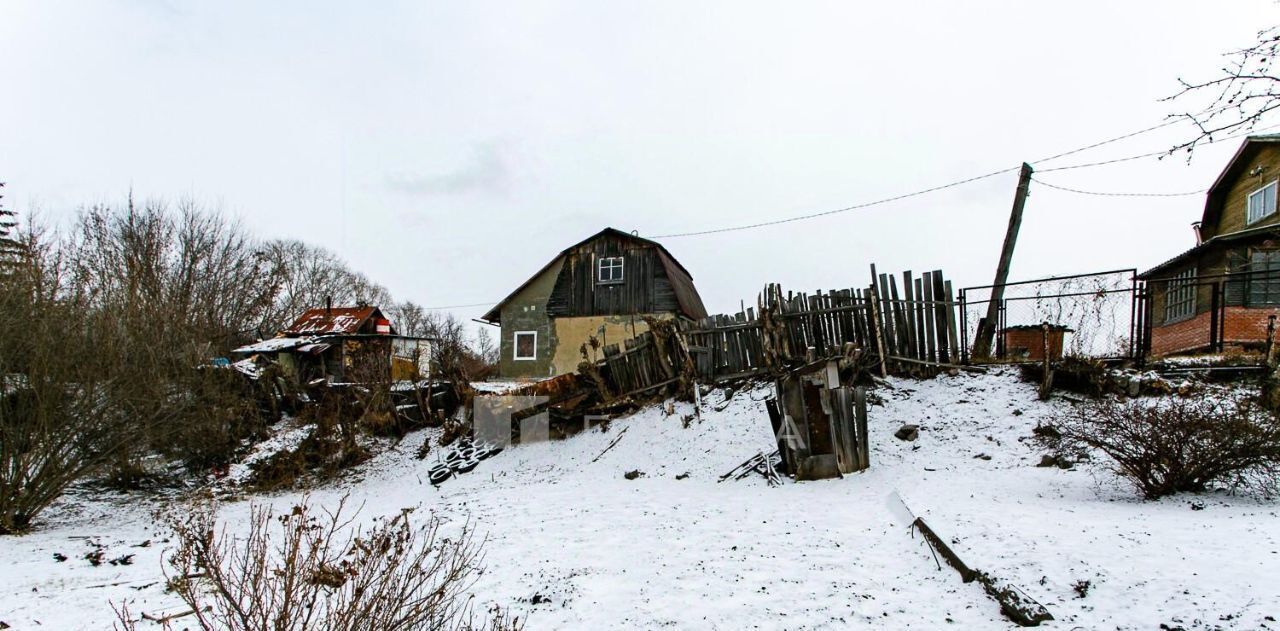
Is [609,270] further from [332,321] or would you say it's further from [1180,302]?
[1180,302]

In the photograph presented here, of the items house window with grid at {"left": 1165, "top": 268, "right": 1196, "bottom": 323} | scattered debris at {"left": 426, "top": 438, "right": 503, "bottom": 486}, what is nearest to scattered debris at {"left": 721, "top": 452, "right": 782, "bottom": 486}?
scattered debris at {"left": 426, "top": 438, "right": 503, "bottom": 486}

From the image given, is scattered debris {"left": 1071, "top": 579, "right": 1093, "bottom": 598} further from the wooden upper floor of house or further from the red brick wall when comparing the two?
the wooden upper floor of house

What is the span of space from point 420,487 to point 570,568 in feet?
22.7

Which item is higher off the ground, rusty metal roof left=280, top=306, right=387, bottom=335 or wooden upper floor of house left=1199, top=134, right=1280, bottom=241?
wooden upper floor of house left=1199, top=134, right=1280, bottom=241

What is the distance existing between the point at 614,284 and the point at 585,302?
140 centimetres

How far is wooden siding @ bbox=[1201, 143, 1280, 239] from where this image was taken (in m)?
15.5

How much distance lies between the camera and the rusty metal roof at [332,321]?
29219mm

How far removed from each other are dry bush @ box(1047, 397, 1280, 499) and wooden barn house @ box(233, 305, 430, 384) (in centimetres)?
1363

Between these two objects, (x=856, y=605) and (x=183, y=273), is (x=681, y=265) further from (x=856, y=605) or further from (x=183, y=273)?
(x=856, y=605)

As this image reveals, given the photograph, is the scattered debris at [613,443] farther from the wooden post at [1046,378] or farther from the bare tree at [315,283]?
the bare tree at [315,283]

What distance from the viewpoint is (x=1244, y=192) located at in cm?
1712

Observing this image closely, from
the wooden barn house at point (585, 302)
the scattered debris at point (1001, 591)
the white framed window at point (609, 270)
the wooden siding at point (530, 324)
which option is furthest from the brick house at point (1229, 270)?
the wooden siding at point (530, 324)

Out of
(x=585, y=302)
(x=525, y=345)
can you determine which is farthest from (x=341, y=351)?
(x=585, y=302)

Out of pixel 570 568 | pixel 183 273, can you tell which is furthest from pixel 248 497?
pixel 183 273
